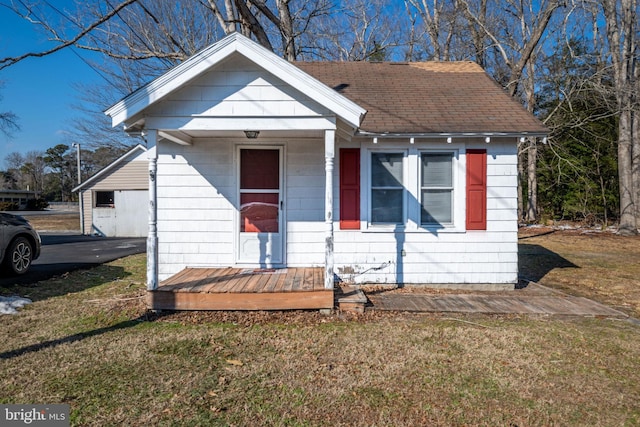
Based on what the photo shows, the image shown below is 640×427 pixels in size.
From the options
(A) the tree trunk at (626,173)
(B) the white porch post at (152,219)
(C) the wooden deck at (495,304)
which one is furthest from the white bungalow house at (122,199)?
(A) the tree trunk at (626,173)

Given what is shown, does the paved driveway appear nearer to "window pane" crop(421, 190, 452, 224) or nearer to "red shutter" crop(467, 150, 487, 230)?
"window pane" crop(421, 190, 452, 224)

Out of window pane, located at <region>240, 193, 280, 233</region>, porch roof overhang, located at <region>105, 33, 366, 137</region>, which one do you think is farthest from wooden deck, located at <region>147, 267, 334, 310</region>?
porch roof overhang, located at <region>105, 33, 366, 137</region>

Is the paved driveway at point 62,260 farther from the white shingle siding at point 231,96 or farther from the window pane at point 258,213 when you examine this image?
the white shingle siding at point 231,96

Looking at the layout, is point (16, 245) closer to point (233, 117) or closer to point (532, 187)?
point (233, 117)

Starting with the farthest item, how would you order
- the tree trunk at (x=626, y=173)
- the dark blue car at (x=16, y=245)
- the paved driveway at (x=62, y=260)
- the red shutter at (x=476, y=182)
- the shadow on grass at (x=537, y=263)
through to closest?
the tree trunk at (x=626, y=173) < the shadow on grass at (x=537, y=263) < the paved driveway at (x=62, y=260) < the dark blue car at (x=16, y=245) < the red shutter at (x=476, y=182)

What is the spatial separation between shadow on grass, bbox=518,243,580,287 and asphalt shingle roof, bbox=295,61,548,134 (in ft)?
10.6

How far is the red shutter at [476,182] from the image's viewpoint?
6395 millimetres

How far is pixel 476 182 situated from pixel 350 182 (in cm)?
212

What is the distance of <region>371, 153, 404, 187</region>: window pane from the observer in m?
6.49

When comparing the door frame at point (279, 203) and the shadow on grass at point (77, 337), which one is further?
the door frame at point (279, 203)

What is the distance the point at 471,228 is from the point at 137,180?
17.6 metres

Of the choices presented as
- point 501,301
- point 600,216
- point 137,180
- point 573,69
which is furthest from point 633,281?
point 137,180

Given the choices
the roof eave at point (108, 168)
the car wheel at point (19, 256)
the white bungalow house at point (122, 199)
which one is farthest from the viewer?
the white bungalow house at point (122, 199)

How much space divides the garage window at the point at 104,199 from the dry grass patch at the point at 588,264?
1907cm
